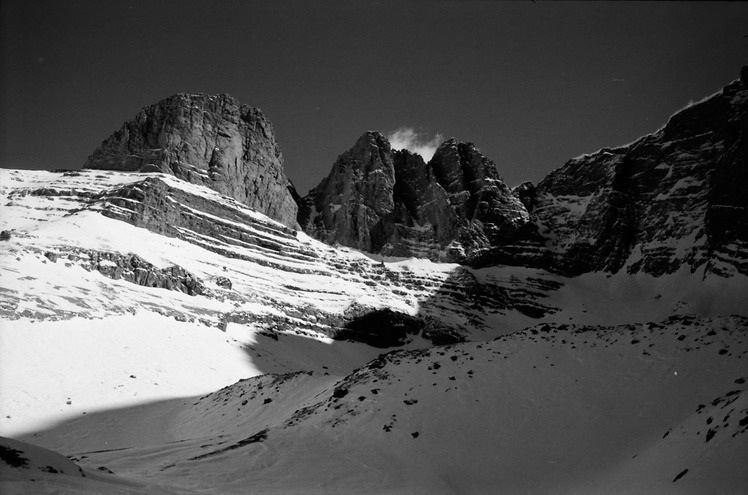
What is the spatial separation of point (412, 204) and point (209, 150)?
61.4m

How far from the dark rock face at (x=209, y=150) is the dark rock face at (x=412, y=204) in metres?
16.3

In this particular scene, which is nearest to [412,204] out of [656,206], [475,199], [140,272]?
[475,199]

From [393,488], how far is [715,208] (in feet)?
404

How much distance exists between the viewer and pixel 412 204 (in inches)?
6398

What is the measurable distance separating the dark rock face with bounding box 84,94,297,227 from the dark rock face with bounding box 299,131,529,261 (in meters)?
16.3

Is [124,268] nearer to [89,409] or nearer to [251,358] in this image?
[251,358]

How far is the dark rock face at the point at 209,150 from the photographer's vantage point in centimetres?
12962

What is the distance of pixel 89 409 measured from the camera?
31344mm

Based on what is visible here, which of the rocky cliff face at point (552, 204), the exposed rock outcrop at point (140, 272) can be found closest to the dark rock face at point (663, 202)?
the rocky cliff face at point (552, 204)

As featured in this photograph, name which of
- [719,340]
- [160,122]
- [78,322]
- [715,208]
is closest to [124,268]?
[78,322]

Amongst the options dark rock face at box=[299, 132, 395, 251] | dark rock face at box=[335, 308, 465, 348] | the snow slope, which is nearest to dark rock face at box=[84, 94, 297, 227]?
dark rock face at box=[299, 132, 395, 251]

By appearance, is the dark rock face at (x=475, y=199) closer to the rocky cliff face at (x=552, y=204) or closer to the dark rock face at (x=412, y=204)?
the dark rock face at (x=412, y=204)

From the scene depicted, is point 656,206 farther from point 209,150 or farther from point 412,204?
point 209,150

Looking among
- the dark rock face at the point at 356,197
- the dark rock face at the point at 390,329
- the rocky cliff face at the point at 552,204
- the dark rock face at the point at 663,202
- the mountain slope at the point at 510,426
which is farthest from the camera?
the dark rock face at the point at 356,197
